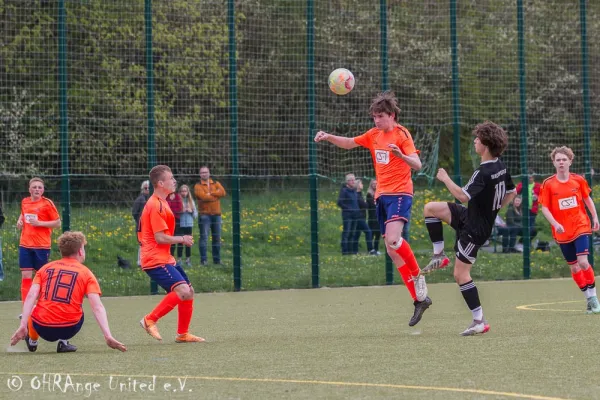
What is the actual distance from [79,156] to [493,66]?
9.05 metres

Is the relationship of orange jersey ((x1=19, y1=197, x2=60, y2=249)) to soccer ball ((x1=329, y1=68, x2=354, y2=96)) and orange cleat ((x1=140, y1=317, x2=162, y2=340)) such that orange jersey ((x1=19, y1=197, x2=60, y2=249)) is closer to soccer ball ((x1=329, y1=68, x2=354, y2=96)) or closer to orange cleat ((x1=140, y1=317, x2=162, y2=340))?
soccer ball ((x1=329, y1=68, x2=354, y2=96))

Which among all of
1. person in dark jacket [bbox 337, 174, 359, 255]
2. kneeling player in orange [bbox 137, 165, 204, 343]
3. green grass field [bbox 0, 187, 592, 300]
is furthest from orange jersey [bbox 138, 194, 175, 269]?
person in dark jacket [bbox 337, 174, 359, 255]

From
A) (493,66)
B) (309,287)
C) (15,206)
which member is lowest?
(309,287)

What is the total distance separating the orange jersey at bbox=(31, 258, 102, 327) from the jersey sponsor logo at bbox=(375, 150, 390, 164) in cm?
349

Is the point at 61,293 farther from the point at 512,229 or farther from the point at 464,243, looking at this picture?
the point at 512,229

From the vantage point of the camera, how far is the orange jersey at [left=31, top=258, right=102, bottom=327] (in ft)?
28.3

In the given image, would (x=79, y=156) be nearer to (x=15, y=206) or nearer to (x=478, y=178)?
(x=15, y=206)

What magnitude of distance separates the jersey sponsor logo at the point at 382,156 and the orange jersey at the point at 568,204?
8.68ft

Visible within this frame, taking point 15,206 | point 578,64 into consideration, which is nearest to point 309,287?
point 15,206

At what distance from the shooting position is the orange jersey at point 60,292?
8625mm

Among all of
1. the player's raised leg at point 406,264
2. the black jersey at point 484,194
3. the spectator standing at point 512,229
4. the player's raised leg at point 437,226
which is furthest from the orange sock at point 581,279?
the spectator standing at point 512,229

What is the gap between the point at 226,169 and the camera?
19.1 metres

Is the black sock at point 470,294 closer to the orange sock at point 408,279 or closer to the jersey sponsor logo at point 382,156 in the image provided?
the orange sock at point 408,279

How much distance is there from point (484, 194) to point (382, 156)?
1.54 m
